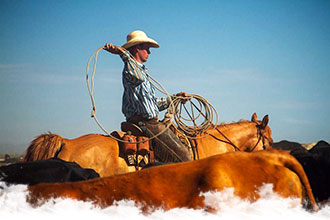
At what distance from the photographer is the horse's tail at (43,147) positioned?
189 inches

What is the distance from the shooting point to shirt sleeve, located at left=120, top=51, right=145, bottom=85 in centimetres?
507

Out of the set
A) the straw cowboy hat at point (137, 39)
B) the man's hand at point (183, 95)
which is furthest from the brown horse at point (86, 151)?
the straw cowboy hat at point (137, 39)

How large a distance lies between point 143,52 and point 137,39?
237 millimetres

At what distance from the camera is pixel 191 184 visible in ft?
5.60

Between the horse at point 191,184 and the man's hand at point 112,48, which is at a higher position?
the man's hand at point 112,48

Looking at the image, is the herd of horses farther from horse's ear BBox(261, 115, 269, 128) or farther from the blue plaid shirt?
horse's ear BBox(261, 115, 269, 128)

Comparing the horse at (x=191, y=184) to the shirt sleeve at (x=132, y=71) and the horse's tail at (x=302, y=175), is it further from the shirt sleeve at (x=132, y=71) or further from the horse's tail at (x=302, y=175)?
the shirt sleeve at (x=132, y=71)

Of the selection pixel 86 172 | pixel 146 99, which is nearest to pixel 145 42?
pixel 146 99

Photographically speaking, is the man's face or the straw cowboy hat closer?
the straw cowboy hat

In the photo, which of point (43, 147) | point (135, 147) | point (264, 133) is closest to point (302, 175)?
point (135, 147)

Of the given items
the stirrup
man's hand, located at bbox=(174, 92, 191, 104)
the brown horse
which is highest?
man's hand, located at bbox=(174, 92, 191, 104)

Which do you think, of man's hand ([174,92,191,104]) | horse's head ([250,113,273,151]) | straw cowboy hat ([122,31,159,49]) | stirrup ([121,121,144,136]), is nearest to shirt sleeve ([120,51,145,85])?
straw cowboy hat ([122,31,159,49])

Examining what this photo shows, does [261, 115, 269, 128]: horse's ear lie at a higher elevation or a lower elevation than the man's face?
lower

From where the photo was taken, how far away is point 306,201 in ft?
5.49
